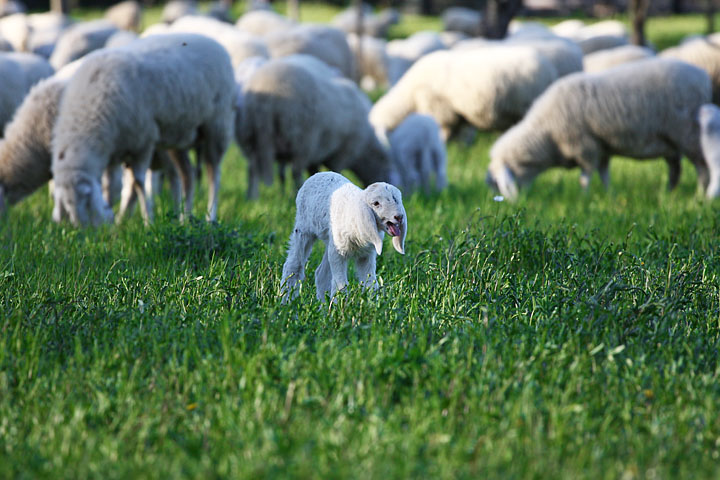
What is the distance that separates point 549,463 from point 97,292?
7.93 ft

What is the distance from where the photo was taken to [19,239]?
5043 millimetres

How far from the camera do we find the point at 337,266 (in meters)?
3.36

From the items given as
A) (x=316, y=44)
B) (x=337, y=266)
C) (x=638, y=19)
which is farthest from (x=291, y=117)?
(x=638, y=19)

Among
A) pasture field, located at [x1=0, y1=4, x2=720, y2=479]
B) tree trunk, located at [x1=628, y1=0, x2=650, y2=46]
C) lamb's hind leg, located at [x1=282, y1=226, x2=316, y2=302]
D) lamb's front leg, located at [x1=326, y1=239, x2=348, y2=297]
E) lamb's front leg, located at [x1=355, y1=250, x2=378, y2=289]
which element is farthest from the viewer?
tree trunk, located at [x1=628, y1=0, x2=650, y2=46]

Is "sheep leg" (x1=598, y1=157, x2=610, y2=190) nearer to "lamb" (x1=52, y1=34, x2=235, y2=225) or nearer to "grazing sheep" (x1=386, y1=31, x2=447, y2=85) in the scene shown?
"lamb" (x1=52, y1=34, x2=235, y2=225)

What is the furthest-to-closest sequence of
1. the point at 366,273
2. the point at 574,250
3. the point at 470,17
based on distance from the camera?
the point at 470,17
the point at 574,250
the point at 366,273

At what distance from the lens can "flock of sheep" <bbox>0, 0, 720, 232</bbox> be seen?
6.05 m

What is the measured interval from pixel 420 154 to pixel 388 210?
6.11 m

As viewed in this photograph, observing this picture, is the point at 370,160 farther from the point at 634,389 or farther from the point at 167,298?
the point at 634,389

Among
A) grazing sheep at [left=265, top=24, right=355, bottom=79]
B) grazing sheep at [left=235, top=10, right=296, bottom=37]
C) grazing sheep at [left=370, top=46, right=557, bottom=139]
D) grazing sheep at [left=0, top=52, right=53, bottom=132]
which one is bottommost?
grazing sheep at [left=235, top=10, right=296, bottom=37]

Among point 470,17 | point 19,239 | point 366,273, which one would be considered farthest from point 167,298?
point 470,17

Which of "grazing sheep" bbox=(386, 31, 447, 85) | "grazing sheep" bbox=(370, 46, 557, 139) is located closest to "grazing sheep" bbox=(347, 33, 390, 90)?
"grazing sheep" bbox=(386, 31, 447, 85)

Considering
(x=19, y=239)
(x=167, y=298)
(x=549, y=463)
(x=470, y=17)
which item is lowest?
(x=470, y=17)

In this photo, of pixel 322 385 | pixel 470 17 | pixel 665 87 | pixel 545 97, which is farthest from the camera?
pixel 470 17
